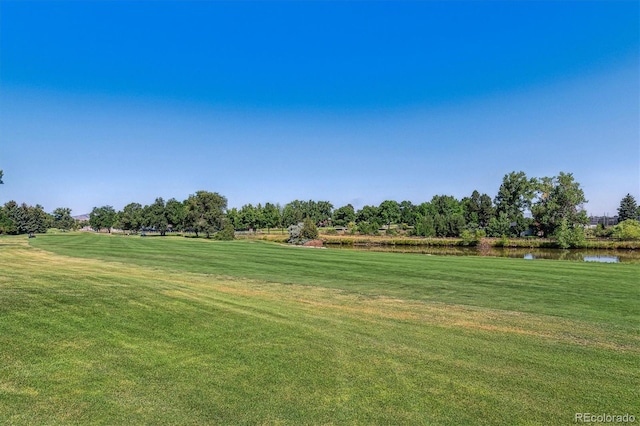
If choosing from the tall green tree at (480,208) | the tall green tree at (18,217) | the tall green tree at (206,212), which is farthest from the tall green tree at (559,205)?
the tall green tree at (18,217)

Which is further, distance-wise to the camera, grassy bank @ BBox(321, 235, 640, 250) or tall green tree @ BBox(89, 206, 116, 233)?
tall green tree @ BBox(89, 206, 116, 233)

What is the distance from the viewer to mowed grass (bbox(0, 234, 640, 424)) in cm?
473

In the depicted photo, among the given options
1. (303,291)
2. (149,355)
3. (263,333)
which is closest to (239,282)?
(303,291)

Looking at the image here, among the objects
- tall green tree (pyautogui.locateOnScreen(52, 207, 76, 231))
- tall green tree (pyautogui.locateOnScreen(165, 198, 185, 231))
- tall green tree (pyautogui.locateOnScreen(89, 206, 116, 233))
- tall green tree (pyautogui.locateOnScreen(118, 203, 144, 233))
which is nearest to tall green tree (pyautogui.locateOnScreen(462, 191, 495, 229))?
tall green tree (pyautogui.locateOnScreen(165, 198, 185, 231))

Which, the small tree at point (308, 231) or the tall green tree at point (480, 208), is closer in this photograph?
the small tree at point (308, 231)

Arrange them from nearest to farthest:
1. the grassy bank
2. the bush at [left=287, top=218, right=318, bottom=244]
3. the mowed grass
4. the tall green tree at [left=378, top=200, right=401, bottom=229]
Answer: the mowed grass, the grassy bank, the bush at [left=287, top=218, right=318, bottom=244], the tall green tree at [left=378, top=200, right=401, bottom=229]

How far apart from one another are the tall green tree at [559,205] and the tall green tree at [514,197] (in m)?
8.01

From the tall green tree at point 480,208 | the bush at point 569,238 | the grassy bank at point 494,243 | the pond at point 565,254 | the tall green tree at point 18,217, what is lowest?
the pond at point 565,254

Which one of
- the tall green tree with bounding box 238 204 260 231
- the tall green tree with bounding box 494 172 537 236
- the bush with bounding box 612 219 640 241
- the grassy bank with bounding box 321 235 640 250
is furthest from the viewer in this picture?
the tall green tree with bounding box 238 204 260 231

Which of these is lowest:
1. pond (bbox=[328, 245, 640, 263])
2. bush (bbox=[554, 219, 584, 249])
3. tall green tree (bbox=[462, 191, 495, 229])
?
pond (bbox=[328, 245, 640, 263])

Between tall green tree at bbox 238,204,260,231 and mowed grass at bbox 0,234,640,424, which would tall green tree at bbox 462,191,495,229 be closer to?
tall green tree at bbox 238,204,260,231

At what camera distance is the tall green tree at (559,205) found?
240ft

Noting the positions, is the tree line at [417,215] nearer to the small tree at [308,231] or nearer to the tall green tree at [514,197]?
the tall green tree at [514,197]

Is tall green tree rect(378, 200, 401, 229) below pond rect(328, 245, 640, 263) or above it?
above
